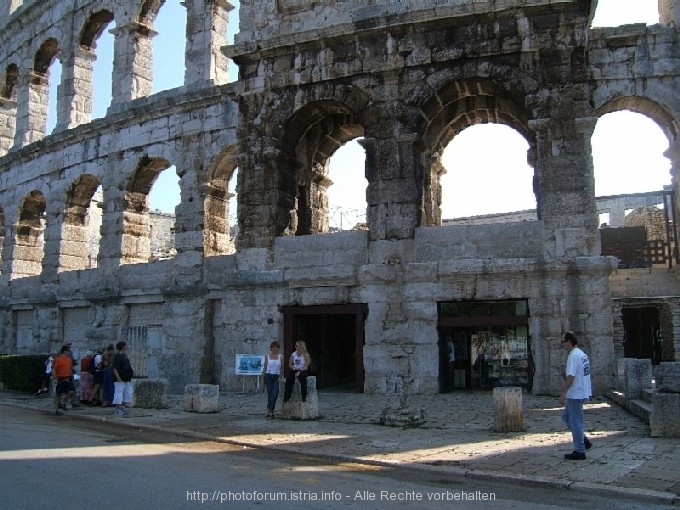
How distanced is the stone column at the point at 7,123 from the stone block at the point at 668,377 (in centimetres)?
2240

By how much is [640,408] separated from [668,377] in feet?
4.78

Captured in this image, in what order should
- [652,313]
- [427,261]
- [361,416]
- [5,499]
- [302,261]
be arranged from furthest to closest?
[652,313], [302,261], [427,261], [361,416], [5,499]

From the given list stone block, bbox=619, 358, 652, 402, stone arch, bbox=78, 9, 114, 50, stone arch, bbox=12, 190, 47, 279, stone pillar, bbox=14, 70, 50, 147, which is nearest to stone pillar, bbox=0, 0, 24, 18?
stone pillar, bbox=14, 70, 50, 147

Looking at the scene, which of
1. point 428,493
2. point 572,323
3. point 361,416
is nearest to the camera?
point 428,493

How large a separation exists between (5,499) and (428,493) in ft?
11.4

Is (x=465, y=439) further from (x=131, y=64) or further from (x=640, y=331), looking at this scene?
(x=640, y=331)

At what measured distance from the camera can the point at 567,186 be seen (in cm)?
1202

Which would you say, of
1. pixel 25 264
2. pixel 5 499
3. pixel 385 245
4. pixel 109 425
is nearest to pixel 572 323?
pixel 385 245

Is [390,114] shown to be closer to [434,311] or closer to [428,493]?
[434,311]

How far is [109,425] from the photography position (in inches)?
402

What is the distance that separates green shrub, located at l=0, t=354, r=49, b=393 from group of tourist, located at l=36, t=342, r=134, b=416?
8.17 ft

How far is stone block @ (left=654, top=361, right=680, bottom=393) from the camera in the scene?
25.2 feet

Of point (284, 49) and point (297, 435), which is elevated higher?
point (284, 49)

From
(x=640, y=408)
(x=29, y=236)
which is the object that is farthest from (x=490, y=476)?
(x=29, y=236)
